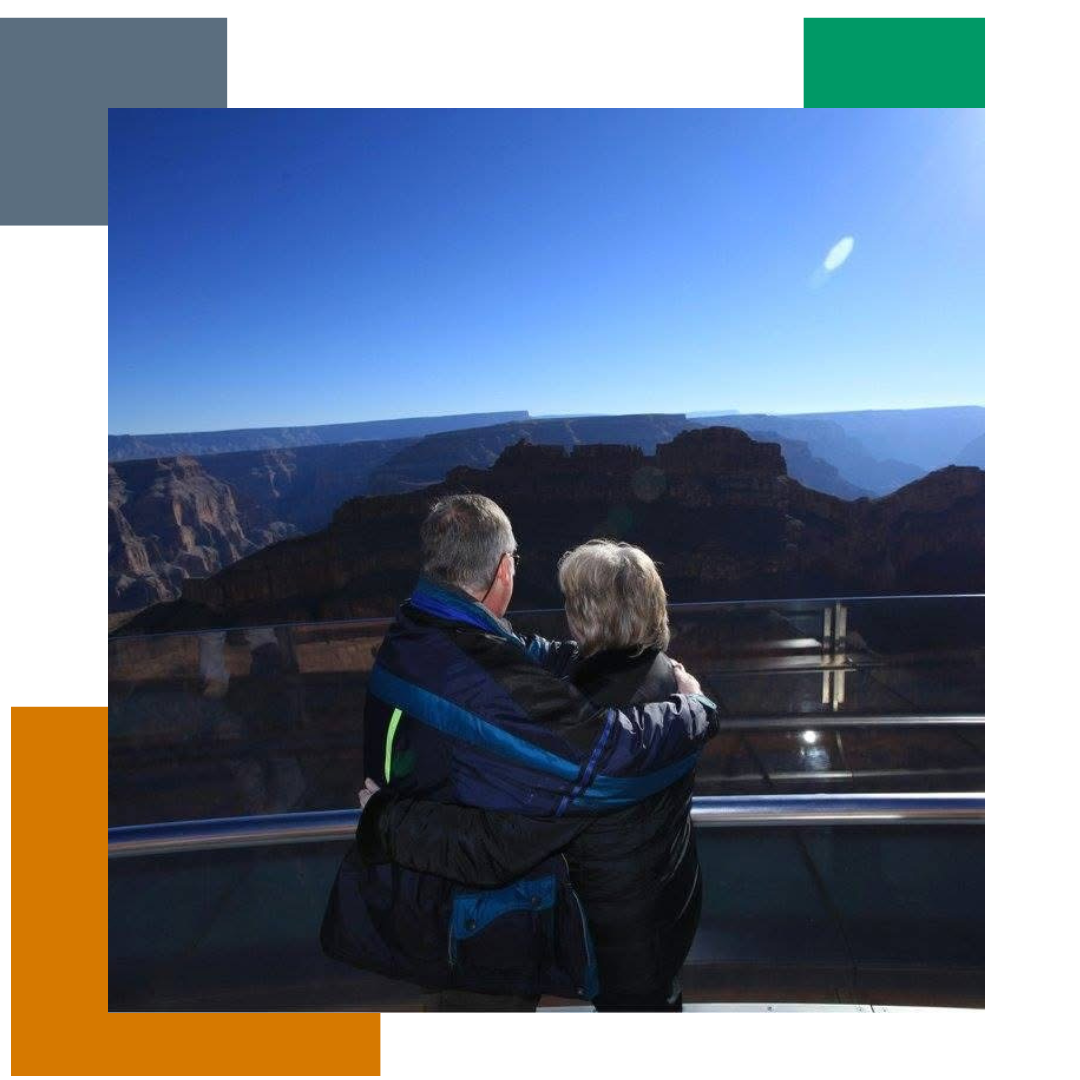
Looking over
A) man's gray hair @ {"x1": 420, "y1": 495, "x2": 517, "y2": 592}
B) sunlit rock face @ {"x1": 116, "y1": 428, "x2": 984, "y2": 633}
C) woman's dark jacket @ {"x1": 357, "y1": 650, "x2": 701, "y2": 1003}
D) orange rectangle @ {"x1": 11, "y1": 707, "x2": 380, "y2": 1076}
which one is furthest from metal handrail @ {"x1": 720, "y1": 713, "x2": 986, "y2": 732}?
sunlit rock face @ {"x1": 116, "y1": 428, "x2": 984, "y2": 633}

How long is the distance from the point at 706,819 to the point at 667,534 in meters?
49.2

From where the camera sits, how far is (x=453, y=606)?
133 cm

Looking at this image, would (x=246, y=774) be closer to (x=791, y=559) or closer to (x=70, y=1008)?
(x=70, y=1008)

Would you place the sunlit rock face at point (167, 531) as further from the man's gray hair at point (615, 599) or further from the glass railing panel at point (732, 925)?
the man's gray hair at point (615, 599)

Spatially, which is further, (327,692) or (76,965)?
(327,692)

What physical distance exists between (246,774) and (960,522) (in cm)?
5217

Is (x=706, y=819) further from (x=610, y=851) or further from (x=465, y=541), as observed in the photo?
(x=465, y=541)

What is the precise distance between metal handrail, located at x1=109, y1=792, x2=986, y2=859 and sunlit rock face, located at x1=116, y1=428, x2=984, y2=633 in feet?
137

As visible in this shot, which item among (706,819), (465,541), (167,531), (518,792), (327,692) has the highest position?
(167,531)

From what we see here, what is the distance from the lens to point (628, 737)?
126 centimetres

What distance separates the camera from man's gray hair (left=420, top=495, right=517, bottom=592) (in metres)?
1.38

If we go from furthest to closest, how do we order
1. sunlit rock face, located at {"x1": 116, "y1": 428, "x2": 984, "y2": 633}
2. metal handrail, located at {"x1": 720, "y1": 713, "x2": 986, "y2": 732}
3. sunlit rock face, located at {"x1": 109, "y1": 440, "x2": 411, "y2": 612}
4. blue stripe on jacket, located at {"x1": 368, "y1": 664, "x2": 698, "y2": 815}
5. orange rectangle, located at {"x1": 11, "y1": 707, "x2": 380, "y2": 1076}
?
sunlit rock face, located at {"x1": 109, "y1": 440, "x2": 411, "y2": 612}, sunlit rock face, located at {"x1": 116, "y1": 428, "x2": 984, "y2": 633}, metal handrail, located at {"x1": 720, "y1": 713, "x2": 986, "y2": 732}, orange rectangle, located at {"x1": 11, "y1": 707, "x2": 380, "y2": 1076}, blue stripe on jacket, located at {"x1": 368, "y1": 664, "x2": 698, "y2": 815}

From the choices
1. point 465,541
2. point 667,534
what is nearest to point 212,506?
point 667,534

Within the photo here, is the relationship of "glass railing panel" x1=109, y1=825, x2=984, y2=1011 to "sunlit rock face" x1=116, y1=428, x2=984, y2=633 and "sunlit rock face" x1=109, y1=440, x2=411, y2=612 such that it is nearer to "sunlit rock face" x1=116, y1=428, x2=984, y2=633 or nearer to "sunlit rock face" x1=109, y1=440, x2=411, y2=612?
"sunlit rock face" x1=116, y1=428, x2=984, y2=633
